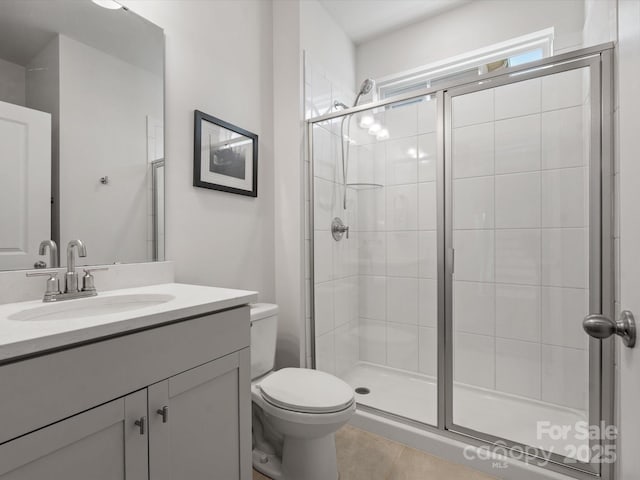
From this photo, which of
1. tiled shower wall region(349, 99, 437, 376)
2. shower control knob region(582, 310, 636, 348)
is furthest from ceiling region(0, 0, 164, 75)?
shower control knob region(582, 310, 636, 348)

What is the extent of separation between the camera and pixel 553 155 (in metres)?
1.68

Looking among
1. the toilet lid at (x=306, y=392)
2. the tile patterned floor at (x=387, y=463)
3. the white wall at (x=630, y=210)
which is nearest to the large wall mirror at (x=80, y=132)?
the toilet lid at (x=306, y=392)

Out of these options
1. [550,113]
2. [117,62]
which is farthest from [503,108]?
[117,62]

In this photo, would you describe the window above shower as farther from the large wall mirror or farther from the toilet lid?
the toilet lid

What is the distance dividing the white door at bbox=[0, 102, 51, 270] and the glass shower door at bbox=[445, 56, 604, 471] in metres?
1.68

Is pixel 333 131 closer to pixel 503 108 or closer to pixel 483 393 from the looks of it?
pixel 503 108

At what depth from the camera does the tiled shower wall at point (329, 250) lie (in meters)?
2.04

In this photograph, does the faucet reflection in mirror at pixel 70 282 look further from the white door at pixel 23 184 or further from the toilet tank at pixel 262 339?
the toilet tank at pixel 262 339

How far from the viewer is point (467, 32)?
2238mm

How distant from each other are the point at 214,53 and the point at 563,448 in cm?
252

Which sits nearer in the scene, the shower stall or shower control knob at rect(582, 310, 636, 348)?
shower control knob at rect(582, 310, 636, 348)

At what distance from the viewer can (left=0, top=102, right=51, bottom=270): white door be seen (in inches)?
39.8

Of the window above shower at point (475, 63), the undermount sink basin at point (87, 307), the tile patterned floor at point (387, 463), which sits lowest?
the tile patterned floor at point (387, 463)

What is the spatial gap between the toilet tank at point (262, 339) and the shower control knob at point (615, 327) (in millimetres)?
1256
